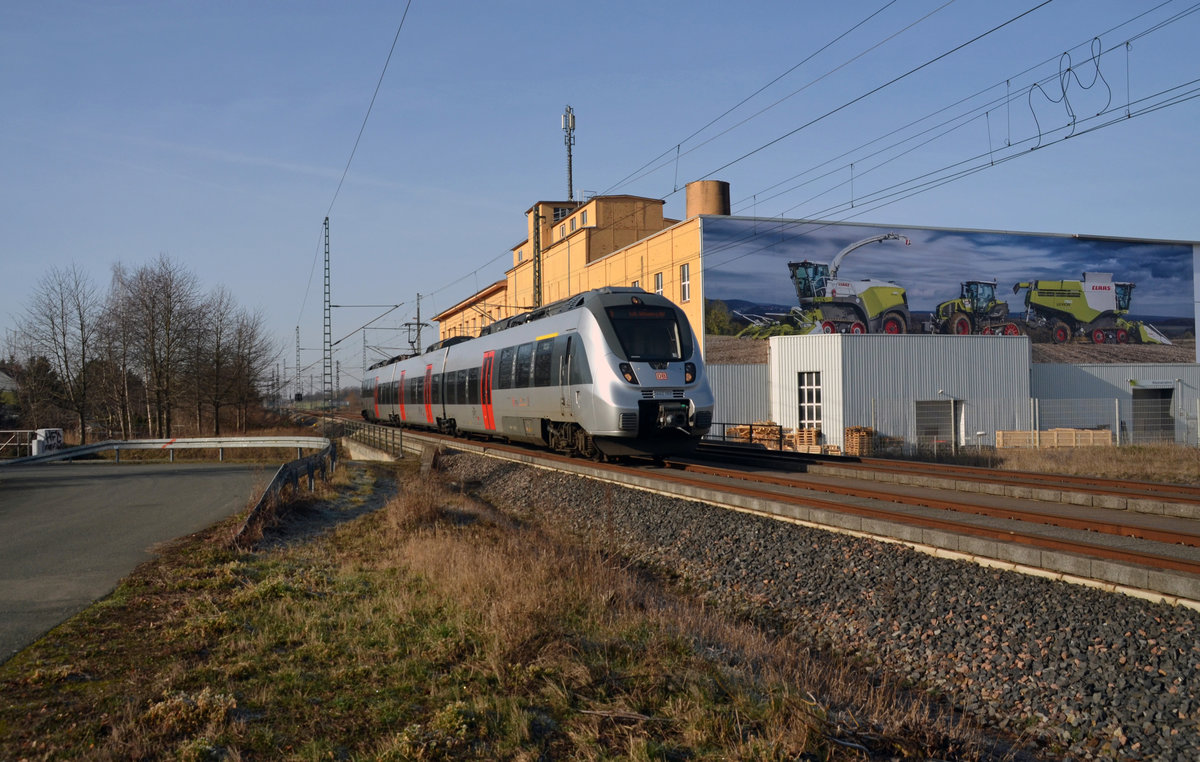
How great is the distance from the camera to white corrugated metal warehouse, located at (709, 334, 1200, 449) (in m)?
32.6

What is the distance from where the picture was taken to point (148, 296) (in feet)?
121

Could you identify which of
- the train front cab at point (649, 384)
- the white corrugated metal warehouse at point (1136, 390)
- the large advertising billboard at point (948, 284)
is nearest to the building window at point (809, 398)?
the large advertising billboard at point (948, 284)

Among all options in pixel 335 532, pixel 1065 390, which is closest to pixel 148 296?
pixel 335 532

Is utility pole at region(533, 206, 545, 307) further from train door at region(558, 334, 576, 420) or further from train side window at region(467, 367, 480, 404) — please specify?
train door at region(558, 334, 576, 420)

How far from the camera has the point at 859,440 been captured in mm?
31094

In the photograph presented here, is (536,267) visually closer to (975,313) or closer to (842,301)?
(842,301)

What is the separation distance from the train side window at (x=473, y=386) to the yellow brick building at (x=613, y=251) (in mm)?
4422

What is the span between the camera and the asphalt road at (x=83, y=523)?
25.6 feet

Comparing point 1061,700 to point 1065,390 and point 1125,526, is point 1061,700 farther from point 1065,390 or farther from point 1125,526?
point 1065,390

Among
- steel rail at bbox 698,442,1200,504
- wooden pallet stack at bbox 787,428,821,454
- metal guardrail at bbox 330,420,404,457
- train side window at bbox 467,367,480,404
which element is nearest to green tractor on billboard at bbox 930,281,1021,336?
wooden pallet stack at bbox 787,428,821,454

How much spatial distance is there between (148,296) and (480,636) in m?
36.4

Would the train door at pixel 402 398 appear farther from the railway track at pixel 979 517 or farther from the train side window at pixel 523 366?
the railway track at pixel 979 517

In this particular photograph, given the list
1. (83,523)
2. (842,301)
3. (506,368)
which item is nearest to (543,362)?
(506,368)

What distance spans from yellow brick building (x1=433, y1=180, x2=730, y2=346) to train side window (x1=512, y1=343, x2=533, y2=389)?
27.5 ft
